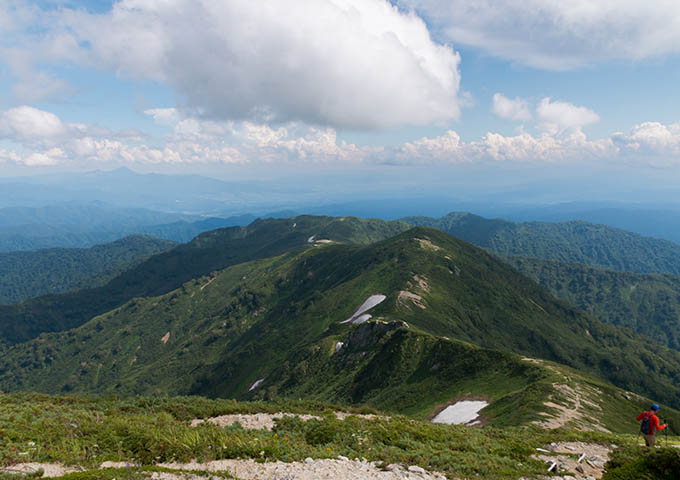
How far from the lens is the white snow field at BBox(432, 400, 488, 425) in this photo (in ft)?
135

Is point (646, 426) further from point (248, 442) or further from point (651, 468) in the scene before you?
point (248, 442)

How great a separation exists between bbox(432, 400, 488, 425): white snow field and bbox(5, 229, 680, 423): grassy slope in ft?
9.66

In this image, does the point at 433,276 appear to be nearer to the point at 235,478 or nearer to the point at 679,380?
the point at 679,380

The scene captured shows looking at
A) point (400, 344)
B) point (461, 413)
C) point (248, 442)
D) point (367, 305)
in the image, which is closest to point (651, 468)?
point (248, 442)

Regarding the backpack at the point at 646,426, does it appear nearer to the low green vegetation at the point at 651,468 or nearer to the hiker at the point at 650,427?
the hiker at the point at 650,427

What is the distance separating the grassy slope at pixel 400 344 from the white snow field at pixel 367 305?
173 inches

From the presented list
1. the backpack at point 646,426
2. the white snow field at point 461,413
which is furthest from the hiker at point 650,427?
the white snow field at point 461,413

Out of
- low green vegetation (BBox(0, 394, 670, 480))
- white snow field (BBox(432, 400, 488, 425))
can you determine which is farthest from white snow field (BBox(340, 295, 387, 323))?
low green vegetation (BBox(0, 394, 670, 480))

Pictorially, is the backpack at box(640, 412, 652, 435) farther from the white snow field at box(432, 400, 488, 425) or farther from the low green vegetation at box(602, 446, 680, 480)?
the white snow field at box(432, 400, 488, 425)

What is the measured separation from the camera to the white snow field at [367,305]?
367 ft

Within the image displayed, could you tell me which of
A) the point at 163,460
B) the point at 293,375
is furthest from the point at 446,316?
the point at 163,460

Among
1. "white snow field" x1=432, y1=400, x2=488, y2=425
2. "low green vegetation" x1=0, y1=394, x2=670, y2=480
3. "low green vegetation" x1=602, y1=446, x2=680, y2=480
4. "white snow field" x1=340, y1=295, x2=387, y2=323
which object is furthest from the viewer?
"white snow field" x1=340, y1=295, x2=387, y2=323

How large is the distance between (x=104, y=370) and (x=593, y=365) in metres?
250

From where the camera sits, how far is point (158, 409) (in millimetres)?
25672
